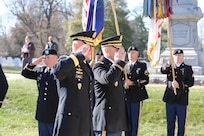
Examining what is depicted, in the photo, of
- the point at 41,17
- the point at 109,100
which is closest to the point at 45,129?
the point at 109,100

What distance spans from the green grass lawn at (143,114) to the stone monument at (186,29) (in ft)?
10.2

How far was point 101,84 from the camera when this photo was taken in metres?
5.03

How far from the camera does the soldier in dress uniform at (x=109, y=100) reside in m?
4.88

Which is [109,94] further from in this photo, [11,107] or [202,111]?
[11,107]

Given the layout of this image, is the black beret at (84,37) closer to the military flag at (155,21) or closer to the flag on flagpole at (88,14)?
the flag on flagpole at (88,14)

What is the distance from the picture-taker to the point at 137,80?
22.7ft

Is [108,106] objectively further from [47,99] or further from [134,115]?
[134,115]

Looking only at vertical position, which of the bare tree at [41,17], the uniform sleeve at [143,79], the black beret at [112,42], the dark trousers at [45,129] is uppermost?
the bare tree at [41,17]

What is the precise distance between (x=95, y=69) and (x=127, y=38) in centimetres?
3621

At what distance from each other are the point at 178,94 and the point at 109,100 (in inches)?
90.1

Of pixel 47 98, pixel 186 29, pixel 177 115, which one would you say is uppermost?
pixel 186 29

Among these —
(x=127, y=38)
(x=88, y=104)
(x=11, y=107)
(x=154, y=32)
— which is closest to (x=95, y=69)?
(x=88, y=104)

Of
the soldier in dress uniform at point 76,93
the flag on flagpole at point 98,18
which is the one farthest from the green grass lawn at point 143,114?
the soldier in dress uniform at point 76,93

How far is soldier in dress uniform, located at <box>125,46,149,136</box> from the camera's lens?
22.4 ft
